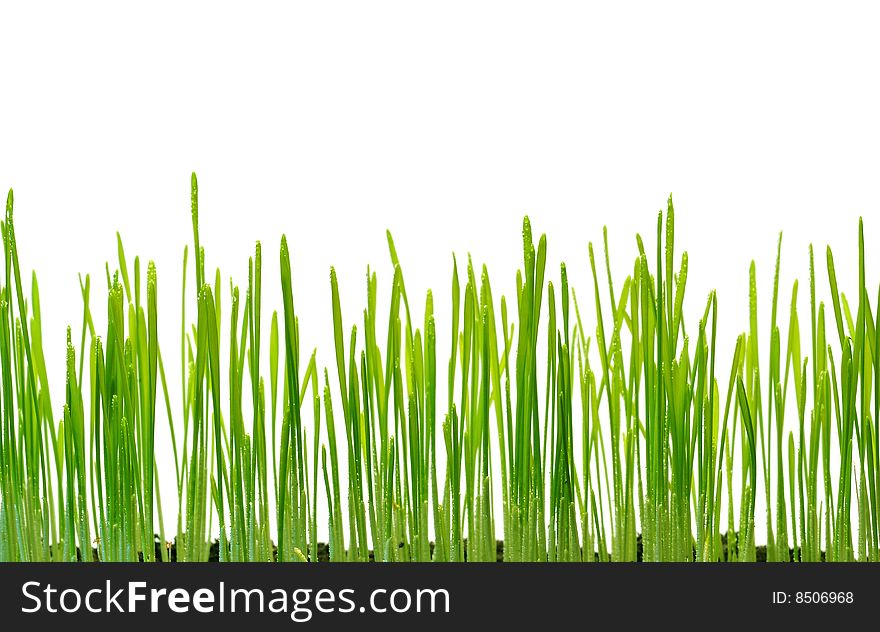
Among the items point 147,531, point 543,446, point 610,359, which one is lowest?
point 147,531

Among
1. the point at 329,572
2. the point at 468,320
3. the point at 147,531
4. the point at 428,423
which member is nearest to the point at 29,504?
the point at 147,531

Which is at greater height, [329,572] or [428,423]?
[428,423]

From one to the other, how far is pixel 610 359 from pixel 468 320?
24 cm

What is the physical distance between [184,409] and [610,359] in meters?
0.67

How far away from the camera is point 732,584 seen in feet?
4.32

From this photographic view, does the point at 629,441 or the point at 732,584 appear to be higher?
the point at 629,441

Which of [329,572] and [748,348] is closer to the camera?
[329,572]

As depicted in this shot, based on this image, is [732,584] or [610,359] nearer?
[732,584]

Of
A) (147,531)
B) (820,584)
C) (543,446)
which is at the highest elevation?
(543,446)

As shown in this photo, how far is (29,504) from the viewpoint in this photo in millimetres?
1401

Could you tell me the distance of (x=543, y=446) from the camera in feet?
4.40

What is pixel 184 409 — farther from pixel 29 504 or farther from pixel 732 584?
pixel 732 584

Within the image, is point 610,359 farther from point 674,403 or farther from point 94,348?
point 94,348

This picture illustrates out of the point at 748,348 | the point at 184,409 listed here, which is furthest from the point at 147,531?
the point at 748,348
